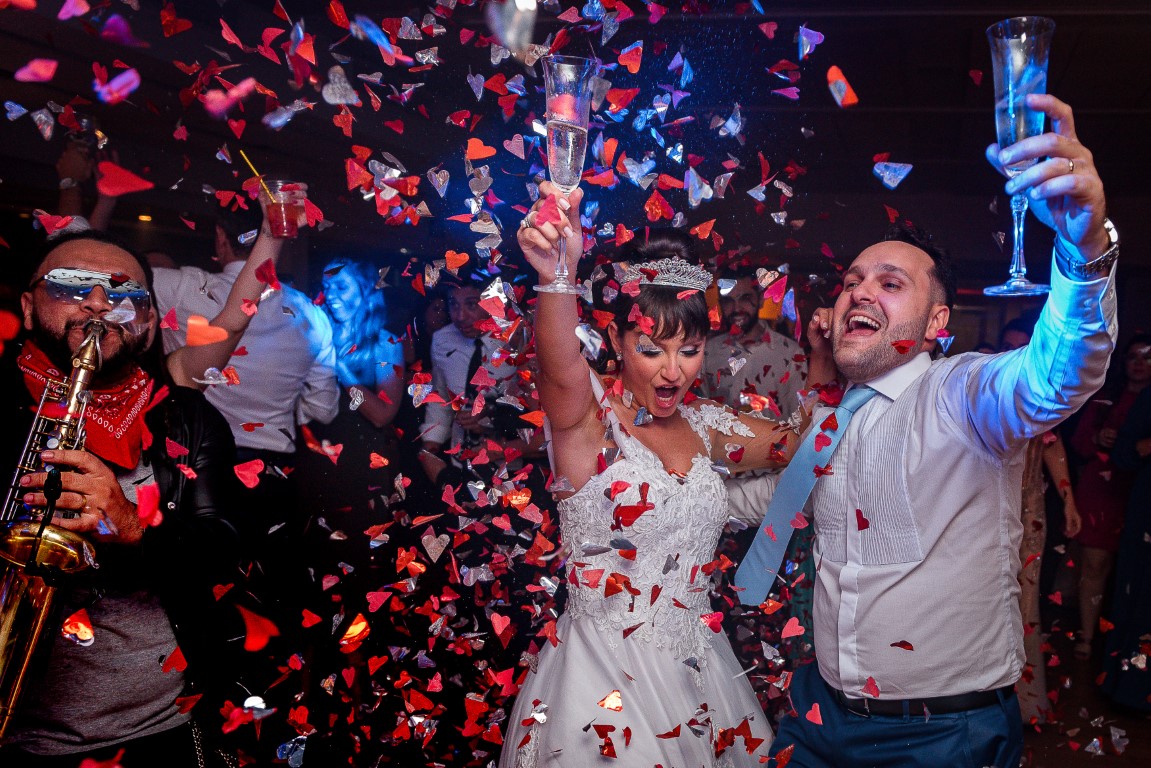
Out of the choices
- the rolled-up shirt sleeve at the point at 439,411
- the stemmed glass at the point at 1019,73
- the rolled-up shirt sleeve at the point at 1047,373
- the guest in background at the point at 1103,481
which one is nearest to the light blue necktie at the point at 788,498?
the rolled-up shirt sleeve at the point at 1047,373

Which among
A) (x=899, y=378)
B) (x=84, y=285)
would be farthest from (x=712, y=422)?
(x=84, y=285)

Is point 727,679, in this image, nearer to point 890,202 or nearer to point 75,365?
point 75,365

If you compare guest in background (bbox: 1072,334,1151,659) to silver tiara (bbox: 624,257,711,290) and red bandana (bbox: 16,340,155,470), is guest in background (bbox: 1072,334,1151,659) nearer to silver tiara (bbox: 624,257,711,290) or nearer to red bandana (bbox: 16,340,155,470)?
silver tiara (bbox: 624,257,711,290)

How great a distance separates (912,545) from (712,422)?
28.6 inches

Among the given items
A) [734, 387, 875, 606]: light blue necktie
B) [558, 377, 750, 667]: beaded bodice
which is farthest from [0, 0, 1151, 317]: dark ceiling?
[558, 377, 750, 667]: beaded bodice

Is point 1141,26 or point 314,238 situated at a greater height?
point 1141,26

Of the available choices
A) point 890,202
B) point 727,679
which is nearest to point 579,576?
point 727,679

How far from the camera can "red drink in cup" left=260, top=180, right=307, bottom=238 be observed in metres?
2.34

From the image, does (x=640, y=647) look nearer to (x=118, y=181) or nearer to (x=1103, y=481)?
(x=118, y=181)

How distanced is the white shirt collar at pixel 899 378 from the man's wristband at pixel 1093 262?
1.94 feet

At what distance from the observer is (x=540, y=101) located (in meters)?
4.70

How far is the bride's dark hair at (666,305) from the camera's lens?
2279 mm

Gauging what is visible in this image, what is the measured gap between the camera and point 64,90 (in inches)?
183

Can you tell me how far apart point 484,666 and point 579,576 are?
5.36 feet
